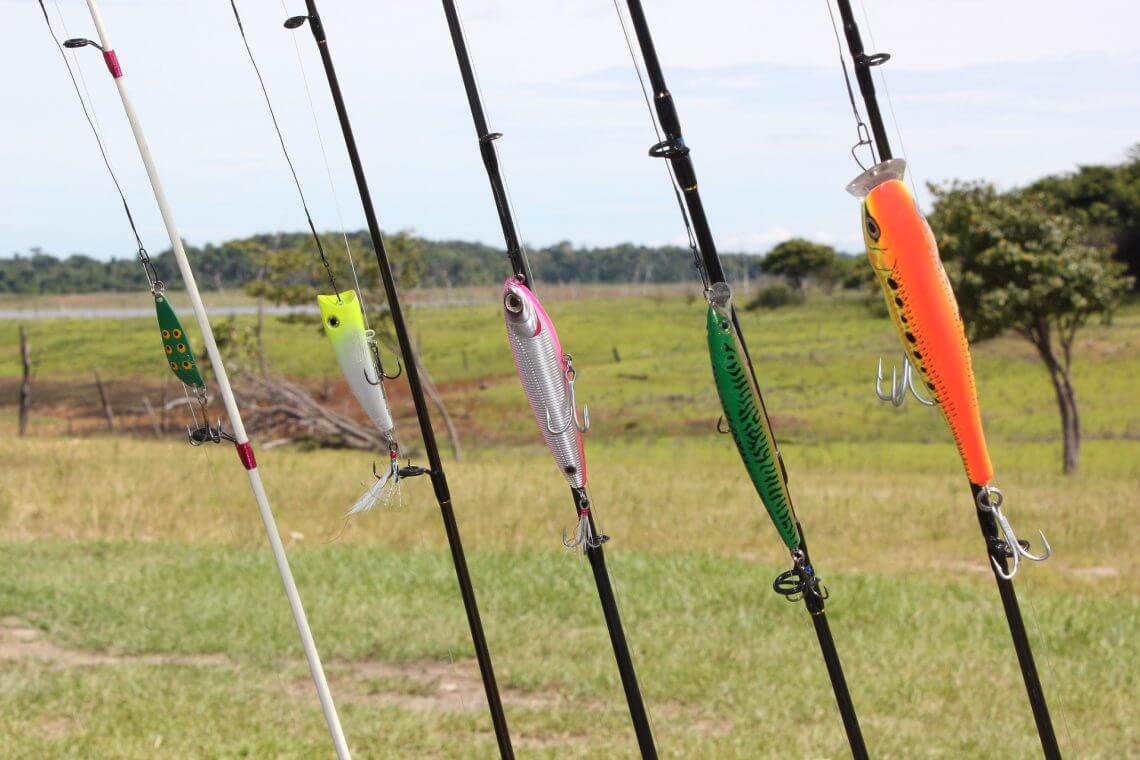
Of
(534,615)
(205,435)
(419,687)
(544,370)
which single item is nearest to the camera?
(544,370)

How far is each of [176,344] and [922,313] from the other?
149 centimetres

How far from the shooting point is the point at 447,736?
5.34 metres

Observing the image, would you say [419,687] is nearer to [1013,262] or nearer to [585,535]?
[585,535]

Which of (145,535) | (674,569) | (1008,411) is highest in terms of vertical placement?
(145,535)

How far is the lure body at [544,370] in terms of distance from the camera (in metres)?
2.05

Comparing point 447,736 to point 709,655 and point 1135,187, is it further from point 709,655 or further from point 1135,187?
point 1135,187

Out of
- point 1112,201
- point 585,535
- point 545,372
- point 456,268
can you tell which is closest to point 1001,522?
point 585,535

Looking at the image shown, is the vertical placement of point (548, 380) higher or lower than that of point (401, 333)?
lower

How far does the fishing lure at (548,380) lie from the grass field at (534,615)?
1199mm

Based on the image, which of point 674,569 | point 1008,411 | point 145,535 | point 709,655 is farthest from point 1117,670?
point 1008,411

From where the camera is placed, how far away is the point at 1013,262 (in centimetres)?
1636

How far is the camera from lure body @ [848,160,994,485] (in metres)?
1.95

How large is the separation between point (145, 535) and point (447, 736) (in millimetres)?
5586

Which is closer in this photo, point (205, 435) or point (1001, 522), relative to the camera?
point (1001, 522)
